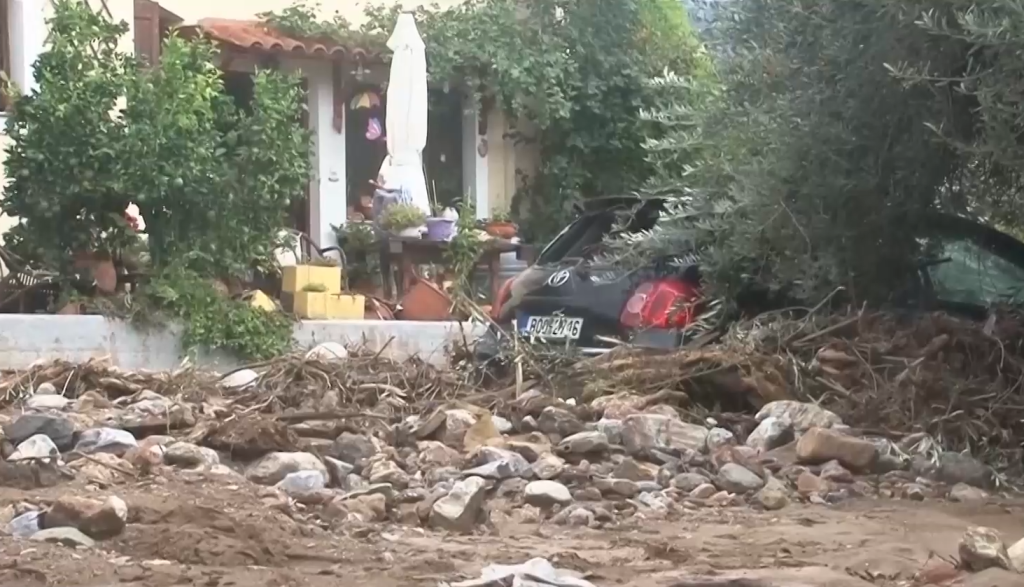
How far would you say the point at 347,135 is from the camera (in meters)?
15.2

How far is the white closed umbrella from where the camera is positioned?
42.5 feet

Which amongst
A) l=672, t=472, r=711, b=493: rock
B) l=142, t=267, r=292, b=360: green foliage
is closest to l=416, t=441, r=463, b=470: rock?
l=672, t=472, r=711, b=493: rock

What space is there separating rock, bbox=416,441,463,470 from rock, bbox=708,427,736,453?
1.22 metres

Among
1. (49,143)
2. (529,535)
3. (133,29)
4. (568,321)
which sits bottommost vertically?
(529,535)

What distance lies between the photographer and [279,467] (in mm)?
5246

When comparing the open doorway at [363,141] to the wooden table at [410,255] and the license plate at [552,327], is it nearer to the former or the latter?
the wooden table at [410,255]

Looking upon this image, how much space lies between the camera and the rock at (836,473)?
5.50m

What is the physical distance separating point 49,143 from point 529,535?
668cm

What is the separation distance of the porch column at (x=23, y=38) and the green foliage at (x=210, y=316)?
10.7 ft

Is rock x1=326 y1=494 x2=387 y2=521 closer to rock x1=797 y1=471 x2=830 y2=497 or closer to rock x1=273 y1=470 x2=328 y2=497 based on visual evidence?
rock x1=273 y1=470 x2=328 y2=497

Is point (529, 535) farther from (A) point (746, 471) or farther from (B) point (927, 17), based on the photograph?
(B) point (927, 17)

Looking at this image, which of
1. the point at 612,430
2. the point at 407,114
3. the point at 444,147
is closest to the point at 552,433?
the point at 612,430

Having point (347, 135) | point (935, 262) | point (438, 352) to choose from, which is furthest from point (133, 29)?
point (935, 262)

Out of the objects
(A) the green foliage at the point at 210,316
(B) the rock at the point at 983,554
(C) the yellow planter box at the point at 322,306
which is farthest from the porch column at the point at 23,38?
(B) the rock at the point at 983,554
